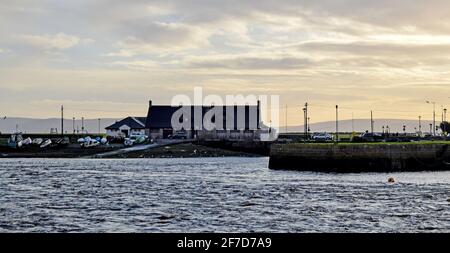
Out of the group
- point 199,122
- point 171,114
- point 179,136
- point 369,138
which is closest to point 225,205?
point 369,138

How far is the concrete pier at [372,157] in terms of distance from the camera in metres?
73.8

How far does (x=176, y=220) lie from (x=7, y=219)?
8241 millimetres

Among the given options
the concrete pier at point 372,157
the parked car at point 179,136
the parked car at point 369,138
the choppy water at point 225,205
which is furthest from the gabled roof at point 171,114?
the choppy water at point 225,205

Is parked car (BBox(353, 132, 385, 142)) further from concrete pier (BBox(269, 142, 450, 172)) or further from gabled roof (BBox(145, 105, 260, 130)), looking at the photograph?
gabled roof (BBox(145, 105, 260, 130))

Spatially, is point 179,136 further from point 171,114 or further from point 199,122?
point 171,114

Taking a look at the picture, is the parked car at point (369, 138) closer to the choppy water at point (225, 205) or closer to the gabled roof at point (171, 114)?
the choppy water at point (225, 205)

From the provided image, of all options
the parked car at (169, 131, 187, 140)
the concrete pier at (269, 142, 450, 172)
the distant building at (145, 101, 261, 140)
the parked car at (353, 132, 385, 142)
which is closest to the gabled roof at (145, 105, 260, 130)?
the distant building at (145, 101, 261, 140)

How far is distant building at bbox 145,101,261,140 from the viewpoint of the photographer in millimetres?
178250

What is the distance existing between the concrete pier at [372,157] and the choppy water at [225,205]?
10.6 metres

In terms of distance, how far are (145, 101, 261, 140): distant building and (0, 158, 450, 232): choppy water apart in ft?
377

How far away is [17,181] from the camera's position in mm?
60188

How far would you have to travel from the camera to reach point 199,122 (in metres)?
182
